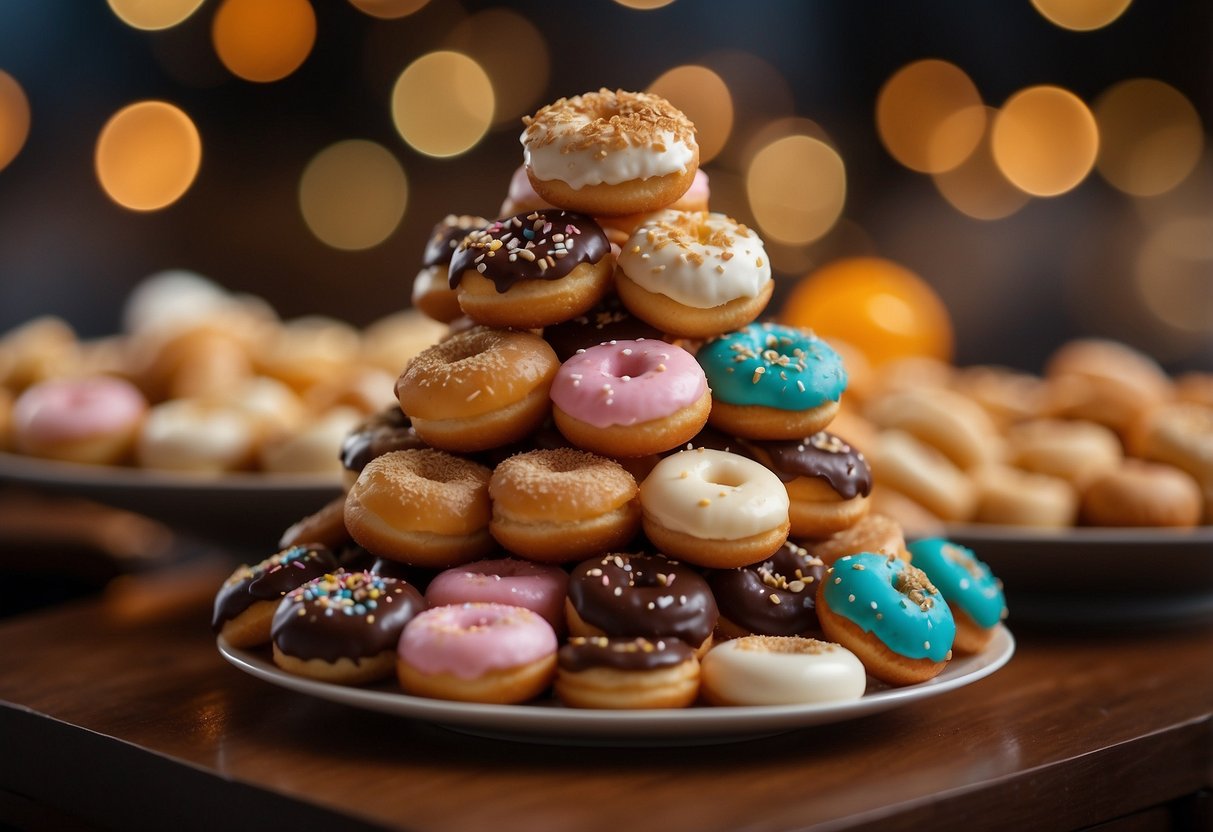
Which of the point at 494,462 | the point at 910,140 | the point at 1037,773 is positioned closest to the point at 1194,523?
the point at 1037,773

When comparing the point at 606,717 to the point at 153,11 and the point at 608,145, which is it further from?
the point at 153,11

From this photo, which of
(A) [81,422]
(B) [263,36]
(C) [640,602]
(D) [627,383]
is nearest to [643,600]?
(C) [640,602]

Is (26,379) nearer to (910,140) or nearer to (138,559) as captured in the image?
(138,559)

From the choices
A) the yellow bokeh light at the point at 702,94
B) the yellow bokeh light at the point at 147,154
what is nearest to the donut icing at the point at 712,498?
the yellow bokeh light at the point at 702,94

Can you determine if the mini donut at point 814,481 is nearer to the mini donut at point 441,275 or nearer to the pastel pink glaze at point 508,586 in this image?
the pastel pink glaze at point 508,586

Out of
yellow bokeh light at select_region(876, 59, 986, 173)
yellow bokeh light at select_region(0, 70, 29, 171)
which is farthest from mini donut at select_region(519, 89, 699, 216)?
yellow bokeh light at select_region(0, 70, 29, 171)

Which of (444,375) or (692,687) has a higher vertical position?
(444,375)
